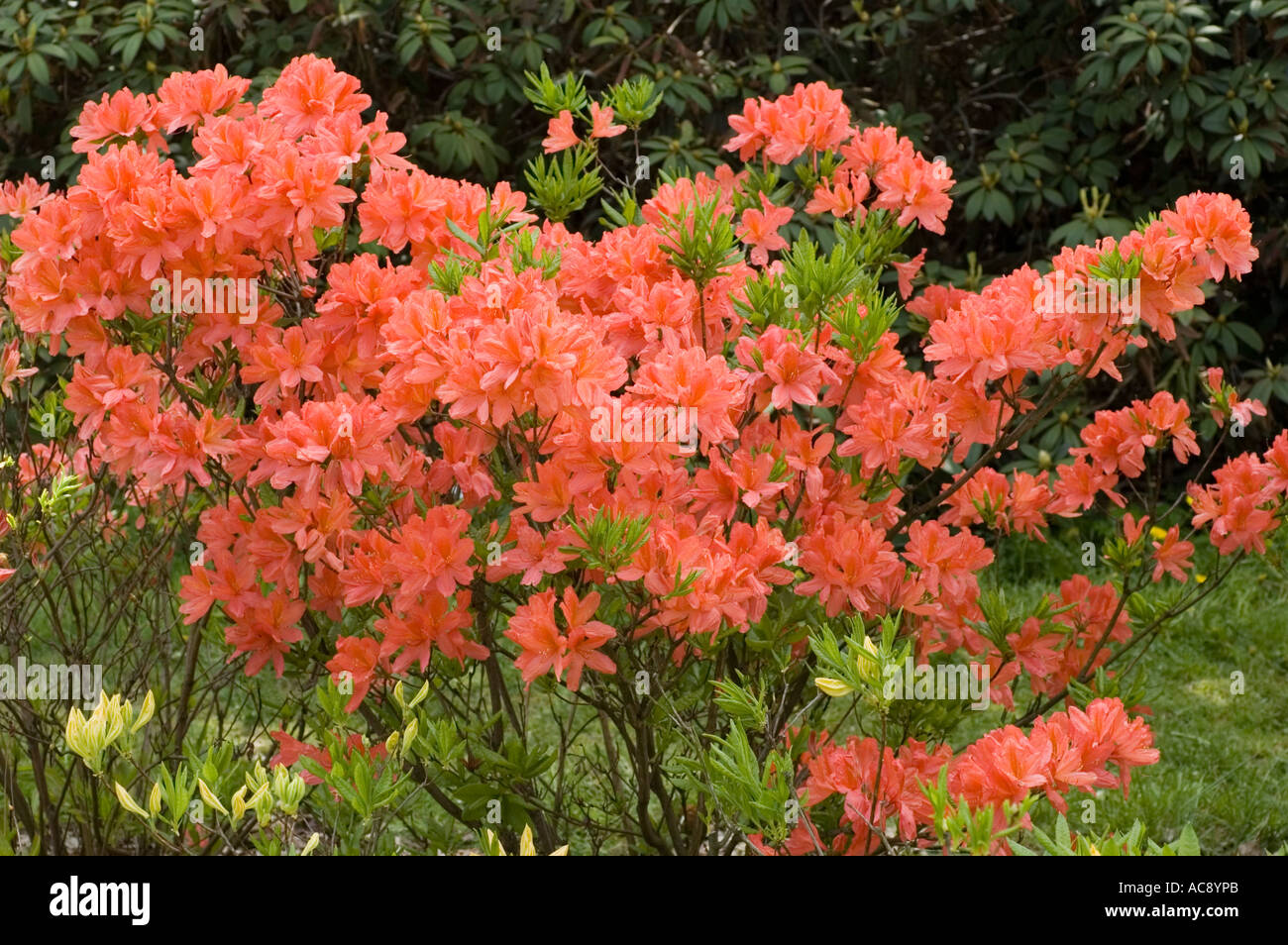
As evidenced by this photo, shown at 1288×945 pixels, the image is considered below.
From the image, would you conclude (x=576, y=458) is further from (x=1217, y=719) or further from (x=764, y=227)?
(x=1217, y=719)

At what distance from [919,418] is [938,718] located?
1.53 feet

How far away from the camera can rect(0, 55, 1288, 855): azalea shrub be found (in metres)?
1.81

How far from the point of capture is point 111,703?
1744mm

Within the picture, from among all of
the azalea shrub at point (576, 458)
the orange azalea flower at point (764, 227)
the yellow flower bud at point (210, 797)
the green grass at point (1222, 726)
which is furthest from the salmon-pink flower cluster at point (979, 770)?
the green grass at point (1222, 726)

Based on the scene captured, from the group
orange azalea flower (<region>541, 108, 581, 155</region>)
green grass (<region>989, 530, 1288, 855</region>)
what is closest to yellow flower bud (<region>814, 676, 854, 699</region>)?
orange azalea flower (<region>541, 108, 581, 155</region>)

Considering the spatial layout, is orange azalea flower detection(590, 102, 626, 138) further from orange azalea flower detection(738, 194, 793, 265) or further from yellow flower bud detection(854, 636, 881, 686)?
yellow flower bud detection(854, 636, 881, 686)

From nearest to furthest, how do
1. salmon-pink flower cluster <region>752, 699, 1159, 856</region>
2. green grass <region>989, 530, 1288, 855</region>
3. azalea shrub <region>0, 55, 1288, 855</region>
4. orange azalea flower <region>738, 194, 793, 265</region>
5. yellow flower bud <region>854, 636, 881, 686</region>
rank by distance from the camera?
yellow flower bud <region>854, 636, 881, 686</region> < salmon-pink flower cluster <region>752, 699, 1159, 856</region> < azalea shrub <region>0, 55, 1288, 855</region> < orange azalea flower <region>738, 194, 793, 265</region> < green grass <region>989, 530, 1288, 855</region>

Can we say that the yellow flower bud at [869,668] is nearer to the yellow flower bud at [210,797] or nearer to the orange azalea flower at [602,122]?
the yellow flower bud at [210,797]

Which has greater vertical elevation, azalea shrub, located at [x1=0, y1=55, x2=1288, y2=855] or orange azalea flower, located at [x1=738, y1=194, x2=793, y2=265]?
orange azalea flower, located at [x1=738, y1=194, x2=793, y2=265]

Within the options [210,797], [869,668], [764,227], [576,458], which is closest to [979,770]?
[869,668]

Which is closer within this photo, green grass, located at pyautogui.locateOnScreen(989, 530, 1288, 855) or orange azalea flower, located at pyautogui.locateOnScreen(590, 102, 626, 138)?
orange azalea flower, located at pyautogui.locateOnScreen(590, 102, 626, 138)

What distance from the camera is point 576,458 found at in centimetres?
185
